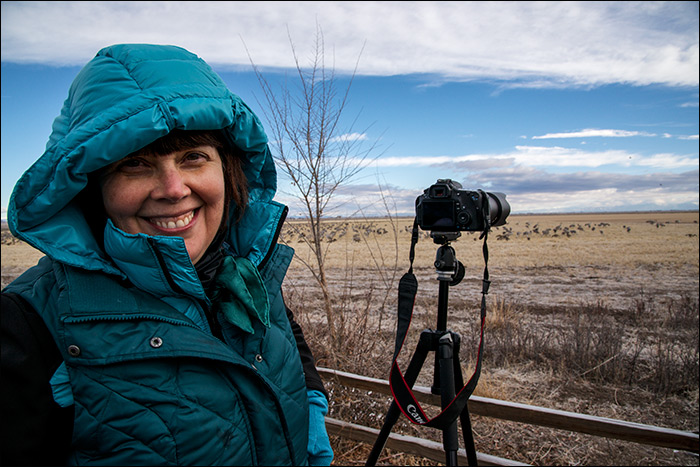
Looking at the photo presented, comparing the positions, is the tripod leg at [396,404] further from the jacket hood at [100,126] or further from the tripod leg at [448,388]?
the jacket hood at [100,126]

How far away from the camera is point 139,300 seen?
3.88 feet

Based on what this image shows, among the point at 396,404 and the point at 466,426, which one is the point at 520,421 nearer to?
the point at 466,426

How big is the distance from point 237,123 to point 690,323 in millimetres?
8397

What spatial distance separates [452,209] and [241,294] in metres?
1.14

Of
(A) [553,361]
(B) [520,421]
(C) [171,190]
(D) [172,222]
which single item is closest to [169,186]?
(C) [171,190]

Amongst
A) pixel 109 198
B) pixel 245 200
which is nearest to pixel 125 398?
pixel 109 198

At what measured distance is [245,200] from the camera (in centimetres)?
168

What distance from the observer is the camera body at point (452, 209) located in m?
2.03

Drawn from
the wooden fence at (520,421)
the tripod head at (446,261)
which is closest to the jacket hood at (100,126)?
the tripod head at (446,261)

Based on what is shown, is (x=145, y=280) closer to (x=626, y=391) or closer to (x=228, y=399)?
(x=228, y=399)

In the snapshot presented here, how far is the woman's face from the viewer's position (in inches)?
49.2

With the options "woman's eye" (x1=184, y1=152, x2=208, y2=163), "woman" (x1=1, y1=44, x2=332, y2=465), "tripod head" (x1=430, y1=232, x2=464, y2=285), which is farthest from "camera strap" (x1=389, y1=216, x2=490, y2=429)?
"woman's eye" (x1=184, y1=152, x2=208, y2=163)

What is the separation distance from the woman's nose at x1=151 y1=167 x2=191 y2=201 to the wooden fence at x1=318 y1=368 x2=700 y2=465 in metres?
2.57

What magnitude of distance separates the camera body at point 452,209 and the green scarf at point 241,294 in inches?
35.8
